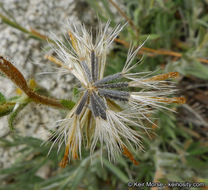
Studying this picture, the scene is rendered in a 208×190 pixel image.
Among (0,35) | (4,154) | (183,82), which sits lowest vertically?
(4,154)

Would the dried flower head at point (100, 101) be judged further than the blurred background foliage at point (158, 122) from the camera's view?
No

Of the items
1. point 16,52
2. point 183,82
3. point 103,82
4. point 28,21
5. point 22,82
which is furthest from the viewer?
point 183,82

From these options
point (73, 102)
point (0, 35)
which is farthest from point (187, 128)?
point (0, 35)

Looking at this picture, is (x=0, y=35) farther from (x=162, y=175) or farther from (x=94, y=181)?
(x=162, y=175)

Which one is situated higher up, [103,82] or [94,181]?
[103,82]

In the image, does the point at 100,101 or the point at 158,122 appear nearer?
the point at 100,101

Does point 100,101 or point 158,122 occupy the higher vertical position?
point 100,101

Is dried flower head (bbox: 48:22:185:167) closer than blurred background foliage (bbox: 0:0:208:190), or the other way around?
dried flower head (bbox: 48:22:185:167)

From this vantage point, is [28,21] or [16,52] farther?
[28,21]
